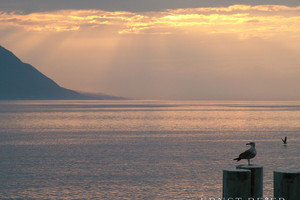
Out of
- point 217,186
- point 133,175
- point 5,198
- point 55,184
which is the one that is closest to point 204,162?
point 133,175

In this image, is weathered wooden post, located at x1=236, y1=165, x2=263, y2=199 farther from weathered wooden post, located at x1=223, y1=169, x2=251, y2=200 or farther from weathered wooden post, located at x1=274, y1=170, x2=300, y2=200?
weathered wooden post, located at x1=274, y1=170, x2=300, y2=200

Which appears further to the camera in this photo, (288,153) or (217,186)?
(288,153)

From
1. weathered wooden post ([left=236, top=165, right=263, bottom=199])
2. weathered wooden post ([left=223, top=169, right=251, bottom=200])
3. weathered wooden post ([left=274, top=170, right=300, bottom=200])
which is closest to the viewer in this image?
weathered wooden post ([left=274, top=170, right=300, bottom=200])

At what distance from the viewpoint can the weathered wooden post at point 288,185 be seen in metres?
11.0

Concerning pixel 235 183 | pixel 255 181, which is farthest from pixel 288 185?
pixel 235 183

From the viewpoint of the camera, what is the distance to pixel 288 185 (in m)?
11.0

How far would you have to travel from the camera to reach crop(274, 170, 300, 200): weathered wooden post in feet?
36.0

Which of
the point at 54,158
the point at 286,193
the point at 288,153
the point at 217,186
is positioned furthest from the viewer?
the point at 288,153

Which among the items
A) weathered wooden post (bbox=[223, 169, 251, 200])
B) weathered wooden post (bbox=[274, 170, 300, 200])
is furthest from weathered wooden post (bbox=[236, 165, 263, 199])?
weathered wooden post (bbox=[274, 170, 300, 200])

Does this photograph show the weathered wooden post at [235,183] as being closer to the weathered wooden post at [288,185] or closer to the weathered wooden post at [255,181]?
the weathered wooden post at [255,181]

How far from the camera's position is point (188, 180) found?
3697 centimetres

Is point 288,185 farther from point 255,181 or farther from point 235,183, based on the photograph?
point 235,183

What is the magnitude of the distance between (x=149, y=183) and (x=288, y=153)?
30.2m

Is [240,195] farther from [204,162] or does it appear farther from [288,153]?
[288,153]
